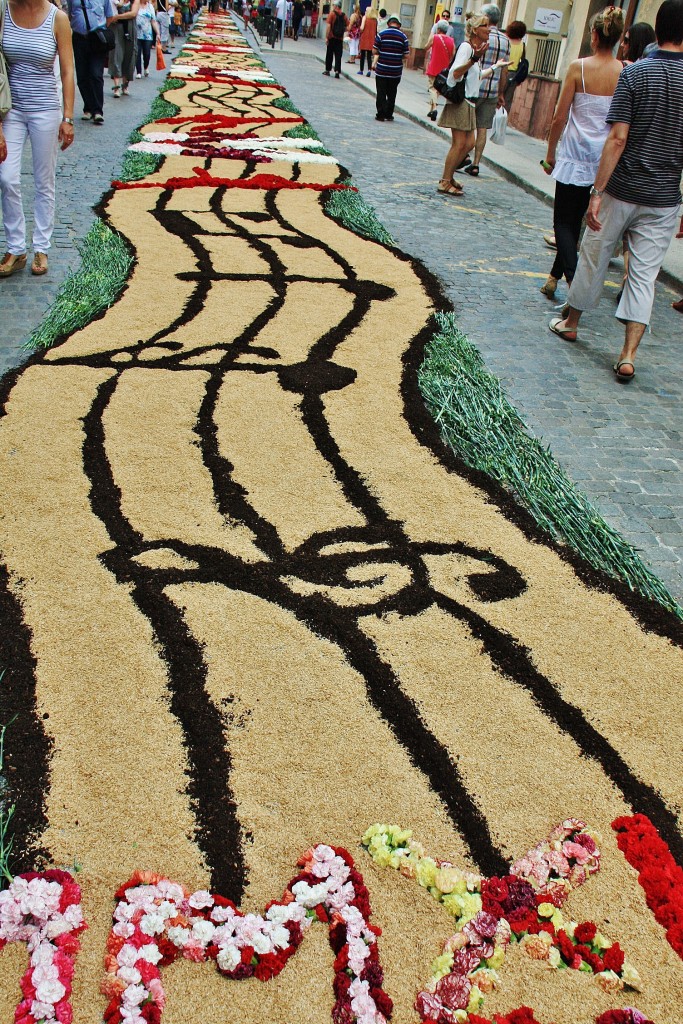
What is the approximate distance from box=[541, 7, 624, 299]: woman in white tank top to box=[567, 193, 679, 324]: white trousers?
0.83 m

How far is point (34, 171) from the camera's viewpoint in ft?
15.3

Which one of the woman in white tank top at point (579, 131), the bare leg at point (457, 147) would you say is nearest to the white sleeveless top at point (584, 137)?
the woman in white tank top at point (579, 131)

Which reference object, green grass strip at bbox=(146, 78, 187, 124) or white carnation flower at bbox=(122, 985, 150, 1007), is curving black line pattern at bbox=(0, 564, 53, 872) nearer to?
white carnation flower at bbox=(122, 985, 150, 1007)

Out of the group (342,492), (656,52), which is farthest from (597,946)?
(656,52)

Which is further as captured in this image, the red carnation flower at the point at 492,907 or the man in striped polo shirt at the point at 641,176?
the man in striped polo shirt at the point at 641,176

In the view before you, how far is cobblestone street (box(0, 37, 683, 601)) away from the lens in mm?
3332

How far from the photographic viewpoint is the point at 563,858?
1.79 metres

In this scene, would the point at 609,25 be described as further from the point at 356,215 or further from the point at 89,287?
the point at 89,287

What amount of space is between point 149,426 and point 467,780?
207 cm

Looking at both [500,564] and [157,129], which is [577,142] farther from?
[157,129]

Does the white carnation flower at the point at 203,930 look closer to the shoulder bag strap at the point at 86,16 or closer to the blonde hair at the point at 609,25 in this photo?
the blonde hair at the point at 609,25

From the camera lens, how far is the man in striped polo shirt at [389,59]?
471 inches

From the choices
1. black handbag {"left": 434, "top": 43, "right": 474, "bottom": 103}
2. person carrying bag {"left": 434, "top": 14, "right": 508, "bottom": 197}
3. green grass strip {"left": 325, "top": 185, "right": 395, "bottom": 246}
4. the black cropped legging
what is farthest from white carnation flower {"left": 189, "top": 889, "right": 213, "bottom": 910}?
black handbag {"left": 434, "top": 43, "right": 474, "bottom": 103}

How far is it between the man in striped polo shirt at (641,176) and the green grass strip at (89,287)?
2789 mm
